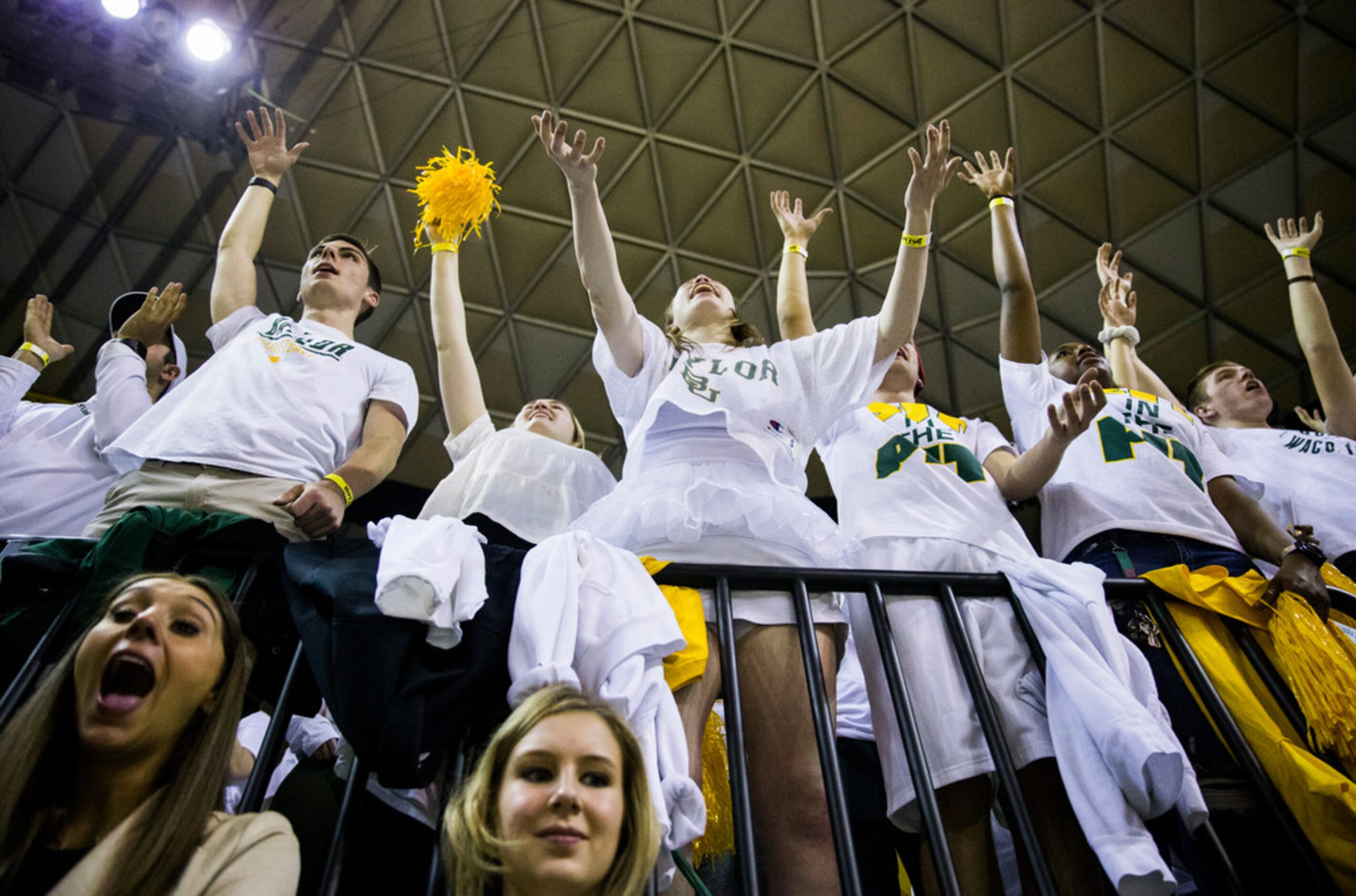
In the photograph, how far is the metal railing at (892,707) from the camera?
1688mm

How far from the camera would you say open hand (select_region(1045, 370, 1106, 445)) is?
104 inches

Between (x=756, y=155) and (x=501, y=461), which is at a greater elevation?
(x=756, y=155)

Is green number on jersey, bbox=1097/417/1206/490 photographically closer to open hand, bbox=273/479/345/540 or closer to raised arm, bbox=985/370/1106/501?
raised arm, bbox=985/370/1106/501

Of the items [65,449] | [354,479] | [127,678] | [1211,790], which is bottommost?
[1211,790]

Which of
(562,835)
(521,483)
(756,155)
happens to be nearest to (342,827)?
(562,835)

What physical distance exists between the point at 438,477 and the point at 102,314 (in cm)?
384

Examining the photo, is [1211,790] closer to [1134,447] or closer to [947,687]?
[947,687]

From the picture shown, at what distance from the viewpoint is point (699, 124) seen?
8.88 m

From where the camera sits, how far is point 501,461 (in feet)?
10.1

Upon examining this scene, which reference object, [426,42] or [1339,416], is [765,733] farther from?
[426,42]

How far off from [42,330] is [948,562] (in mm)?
3694

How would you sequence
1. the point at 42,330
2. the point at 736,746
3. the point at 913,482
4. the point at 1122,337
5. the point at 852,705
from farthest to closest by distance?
1. the point at 1122,337
2. the point at 42,330
3. the point at 852,705
4. the point at 913,482
5. the point at 736,746

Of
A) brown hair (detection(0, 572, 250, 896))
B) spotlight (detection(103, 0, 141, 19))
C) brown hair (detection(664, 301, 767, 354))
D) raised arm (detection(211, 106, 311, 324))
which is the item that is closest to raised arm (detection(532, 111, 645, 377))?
brown hair (detection(664, 301, 767, 354))

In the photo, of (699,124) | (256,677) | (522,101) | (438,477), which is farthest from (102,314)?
(256,677)
